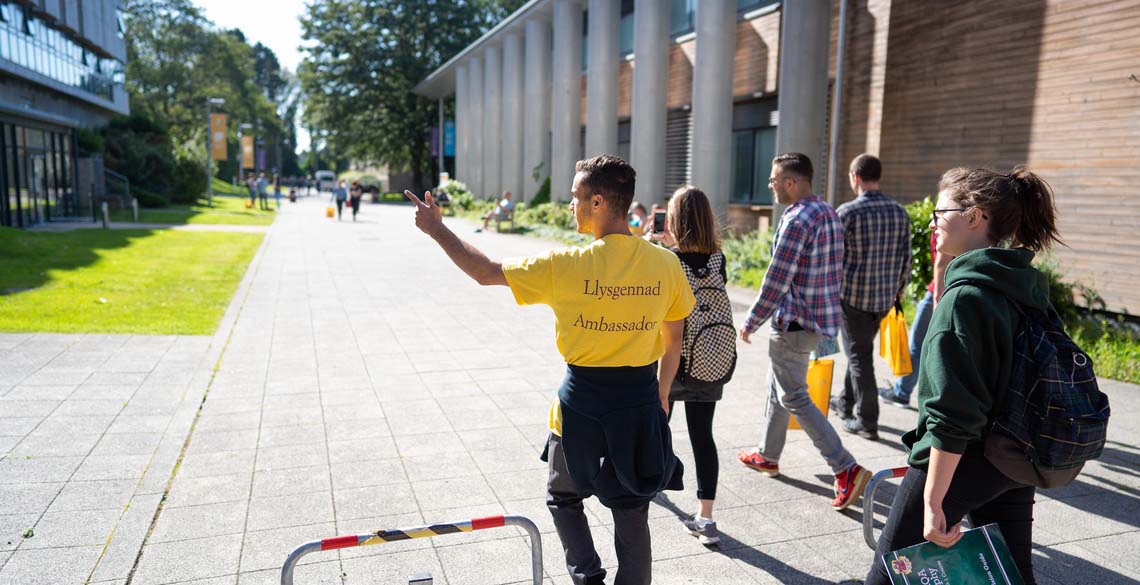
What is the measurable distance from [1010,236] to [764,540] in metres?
2.27

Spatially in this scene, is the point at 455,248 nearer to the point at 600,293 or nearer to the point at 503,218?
the point at 600,293

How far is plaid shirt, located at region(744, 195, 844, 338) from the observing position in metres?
4.48

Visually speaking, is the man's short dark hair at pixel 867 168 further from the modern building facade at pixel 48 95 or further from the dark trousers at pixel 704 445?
the modern building facade at pixel 48 95

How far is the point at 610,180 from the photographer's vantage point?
2.82m

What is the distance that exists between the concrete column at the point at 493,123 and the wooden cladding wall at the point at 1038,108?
84.6ft

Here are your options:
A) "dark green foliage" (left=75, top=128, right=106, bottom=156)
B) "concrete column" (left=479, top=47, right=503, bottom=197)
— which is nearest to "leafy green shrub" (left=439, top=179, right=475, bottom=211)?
"concrete column" (left=479, top=47, right=503, bottom=197)

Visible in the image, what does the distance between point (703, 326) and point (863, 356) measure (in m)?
2.17

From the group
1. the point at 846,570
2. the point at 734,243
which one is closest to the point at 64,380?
the point at 846,570

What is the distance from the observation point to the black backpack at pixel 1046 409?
219 cm

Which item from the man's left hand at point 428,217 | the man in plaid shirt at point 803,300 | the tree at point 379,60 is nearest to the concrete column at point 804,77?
the man in plaid shirt at point 803,300

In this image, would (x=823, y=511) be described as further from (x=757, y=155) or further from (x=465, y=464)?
(x=757, y=155)

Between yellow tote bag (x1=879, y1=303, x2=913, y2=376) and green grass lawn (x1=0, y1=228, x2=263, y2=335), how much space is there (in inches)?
290

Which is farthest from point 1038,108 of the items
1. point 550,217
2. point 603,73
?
point 550,217

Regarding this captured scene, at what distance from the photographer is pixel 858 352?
561cm
